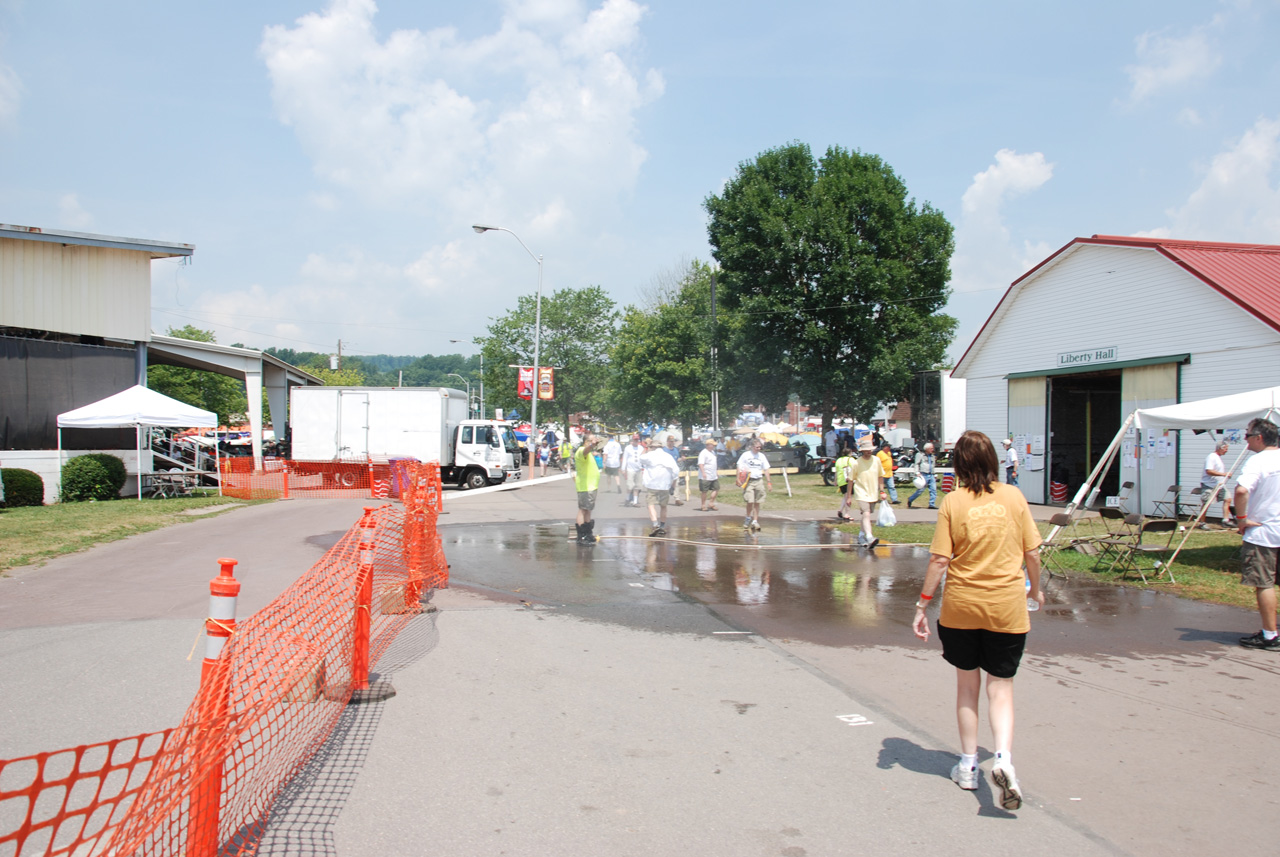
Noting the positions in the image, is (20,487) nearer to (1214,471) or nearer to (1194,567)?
(1194,567)

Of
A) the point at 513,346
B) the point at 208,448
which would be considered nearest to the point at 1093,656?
the point at 208,448

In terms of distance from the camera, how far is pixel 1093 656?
6.62 metres

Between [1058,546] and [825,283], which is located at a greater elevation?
[825,283]

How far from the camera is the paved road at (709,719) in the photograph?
365 cm

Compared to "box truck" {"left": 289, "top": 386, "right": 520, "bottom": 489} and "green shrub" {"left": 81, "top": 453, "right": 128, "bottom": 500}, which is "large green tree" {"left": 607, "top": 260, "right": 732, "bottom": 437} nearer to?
"box truck" {"left": 289, "top": 386, "right": 520, "bottom": 489}

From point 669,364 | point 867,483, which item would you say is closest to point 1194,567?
point 867,483

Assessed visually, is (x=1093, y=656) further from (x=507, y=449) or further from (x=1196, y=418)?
(x=507, y=449)

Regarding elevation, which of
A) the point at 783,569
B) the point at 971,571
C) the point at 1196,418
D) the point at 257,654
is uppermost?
the point at 1196,418

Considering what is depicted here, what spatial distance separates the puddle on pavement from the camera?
733cm

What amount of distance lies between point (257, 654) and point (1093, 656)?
6.17 m

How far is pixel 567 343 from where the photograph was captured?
188 ft

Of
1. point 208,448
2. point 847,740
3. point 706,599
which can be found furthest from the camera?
point 208,448

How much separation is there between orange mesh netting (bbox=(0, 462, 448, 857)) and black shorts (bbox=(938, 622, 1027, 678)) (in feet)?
10.9

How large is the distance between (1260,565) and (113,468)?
893 inches
